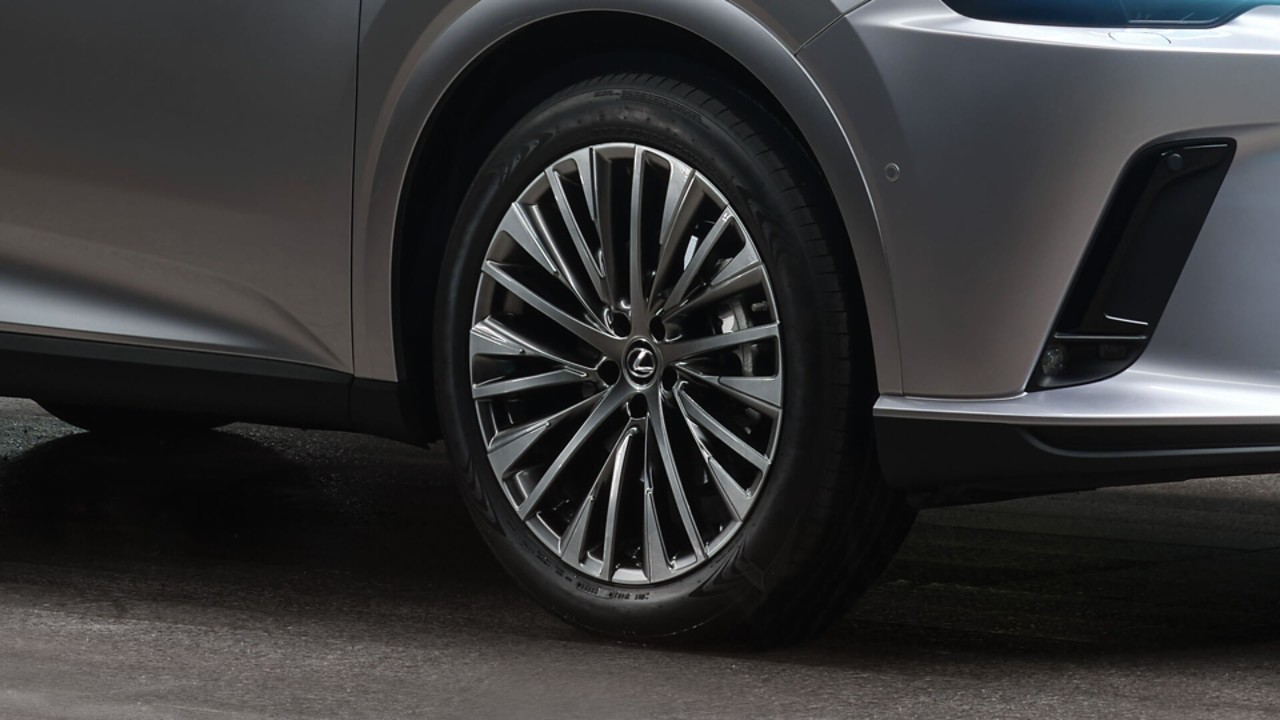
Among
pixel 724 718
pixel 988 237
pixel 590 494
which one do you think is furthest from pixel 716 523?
pixel 988 237

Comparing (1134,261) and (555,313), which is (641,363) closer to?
(555,313)

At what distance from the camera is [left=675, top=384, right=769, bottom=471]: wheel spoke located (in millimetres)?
3215

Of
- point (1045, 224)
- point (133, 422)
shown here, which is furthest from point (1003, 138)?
point (133, 422)

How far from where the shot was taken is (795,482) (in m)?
3.17

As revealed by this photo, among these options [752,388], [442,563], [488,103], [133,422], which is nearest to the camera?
[752,388]

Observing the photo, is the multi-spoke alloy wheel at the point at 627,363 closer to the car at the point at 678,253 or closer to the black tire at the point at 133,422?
the car at the point at 678,253

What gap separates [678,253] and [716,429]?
0.30 m

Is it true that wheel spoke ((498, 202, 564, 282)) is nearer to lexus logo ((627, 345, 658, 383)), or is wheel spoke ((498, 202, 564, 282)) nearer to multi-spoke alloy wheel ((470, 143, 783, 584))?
multi-spoke alloy wheel ((470, 143, 783, 584))

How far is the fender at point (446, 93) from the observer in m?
3.08

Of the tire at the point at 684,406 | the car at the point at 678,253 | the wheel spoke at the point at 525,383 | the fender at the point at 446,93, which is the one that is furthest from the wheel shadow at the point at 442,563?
the fender at the point at 446,93

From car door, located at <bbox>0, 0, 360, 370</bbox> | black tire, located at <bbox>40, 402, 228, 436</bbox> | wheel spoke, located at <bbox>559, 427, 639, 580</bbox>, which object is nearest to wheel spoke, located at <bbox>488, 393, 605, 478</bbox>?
wheel spoke, located at <bbox>559, 427, 639, 580</bbox>

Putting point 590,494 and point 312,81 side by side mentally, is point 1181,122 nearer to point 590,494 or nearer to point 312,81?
point 590,494

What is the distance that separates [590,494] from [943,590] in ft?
2.86

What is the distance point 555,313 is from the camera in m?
3.43
